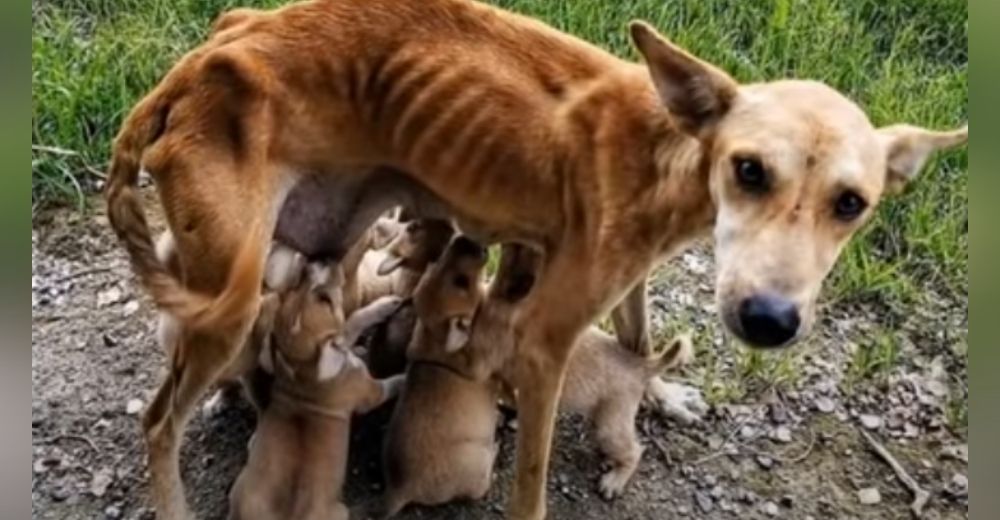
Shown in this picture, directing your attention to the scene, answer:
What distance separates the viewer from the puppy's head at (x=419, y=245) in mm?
3953

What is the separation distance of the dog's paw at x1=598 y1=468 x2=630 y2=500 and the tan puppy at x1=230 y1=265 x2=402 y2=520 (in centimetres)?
72

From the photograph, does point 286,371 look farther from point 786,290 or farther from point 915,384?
point 915,384

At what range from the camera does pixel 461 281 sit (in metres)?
3.79

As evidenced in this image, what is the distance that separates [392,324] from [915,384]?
160cm

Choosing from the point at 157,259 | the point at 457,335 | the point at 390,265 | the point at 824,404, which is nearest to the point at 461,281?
the point at 457,335

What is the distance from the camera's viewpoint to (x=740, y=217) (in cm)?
307

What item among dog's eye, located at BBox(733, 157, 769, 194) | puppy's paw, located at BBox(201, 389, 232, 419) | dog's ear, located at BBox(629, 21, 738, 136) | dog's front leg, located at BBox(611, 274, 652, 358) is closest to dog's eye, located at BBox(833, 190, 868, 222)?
dog's eye, located at BBox(733, 157, 769, 194)

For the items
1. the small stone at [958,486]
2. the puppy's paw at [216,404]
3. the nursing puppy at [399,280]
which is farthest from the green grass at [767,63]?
the nursing puppy at [399,280]

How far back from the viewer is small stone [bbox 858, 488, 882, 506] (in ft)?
13.5

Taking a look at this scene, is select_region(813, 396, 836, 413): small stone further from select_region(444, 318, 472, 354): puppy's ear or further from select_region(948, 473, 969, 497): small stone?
select_region(444, 318, 472, 354): puppy's ear

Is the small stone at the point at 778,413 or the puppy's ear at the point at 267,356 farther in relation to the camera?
the small stone at the point at 778,413

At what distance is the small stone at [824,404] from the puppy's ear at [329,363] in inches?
59.1

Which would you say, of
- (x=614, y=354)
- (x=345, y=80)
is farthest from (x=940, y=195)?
(x=345, y=80)

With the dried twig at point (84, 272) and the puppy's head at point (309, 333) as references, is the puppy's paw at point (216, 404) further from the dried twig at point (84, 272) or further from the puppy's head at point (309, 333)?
the dried twig at point (84, 272)
